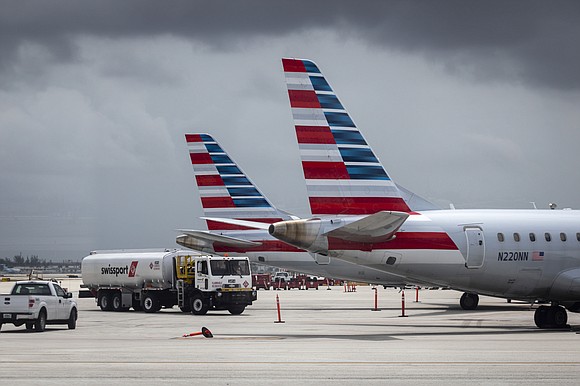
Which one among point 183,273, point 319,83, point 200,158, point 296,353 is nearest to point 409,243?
point 319,83

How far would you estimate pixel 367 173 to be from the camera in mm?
34406

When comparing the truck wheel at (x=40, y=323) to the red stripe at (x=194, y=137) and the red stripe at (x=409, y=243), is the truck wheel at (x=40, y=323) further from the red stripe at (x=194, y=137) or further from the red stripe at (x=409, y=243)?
the red stripe at (x=194, y=137)

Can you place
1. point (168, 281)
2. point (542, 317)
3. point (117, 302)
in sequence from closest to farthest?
1. point (542, 317)
2. point (168, 281)
3. point (117, 302)

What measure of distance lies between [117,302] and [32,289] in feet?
66.3

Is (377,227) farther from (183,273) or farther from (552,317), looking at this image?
(183,273)

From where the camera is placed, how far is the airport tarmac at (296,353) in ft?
64.4

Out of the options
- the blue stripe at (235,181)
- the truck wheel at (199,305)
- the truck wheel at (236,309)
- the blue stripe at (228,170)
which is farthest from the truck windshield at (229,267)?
the blue stripe at (228,170)

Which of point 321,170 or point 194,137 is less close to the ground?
point 194,137

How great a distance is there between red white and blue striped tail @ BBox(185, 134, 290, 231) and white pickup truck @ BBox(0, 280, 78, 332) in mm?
20538

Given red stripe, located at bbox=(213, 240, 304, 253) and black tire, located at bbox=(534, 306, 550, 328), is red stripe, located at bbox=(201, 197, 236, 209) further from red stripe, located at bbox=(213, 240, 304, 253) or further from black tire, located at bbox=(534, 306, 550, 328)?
black tire, located at bbox=(534, 306, 550, 328)

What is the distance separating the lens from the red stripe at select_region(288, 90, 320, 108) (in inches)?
1321

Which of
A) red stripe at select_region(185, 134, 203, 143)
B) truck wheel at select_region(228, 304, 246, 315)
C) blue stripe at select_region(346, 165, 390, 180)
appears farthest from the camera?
red stripe at select_region(185, 134, 203, 143)

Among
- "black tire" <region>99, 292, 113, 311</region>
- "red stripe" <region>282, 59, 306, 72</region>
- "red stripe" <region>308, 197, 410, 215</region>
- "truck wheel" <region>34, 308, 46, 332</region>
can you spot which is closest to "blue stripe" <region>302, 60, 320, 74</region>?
"red stripe" <region>282, 59, 306, 72</region>

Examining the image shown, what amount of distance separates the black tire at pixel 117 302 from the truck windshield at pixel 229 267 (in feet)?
28.9
